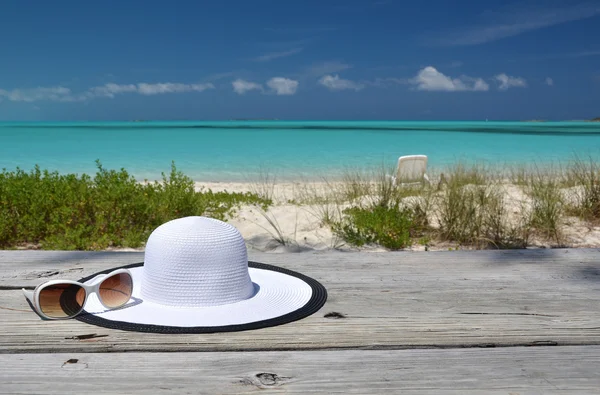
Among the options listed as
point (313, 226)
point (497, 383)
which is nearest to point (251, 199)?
point (313, 226)

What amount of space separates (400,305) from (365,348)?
317mm

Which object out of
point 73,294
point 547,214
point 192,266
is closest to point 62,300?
point 73,294

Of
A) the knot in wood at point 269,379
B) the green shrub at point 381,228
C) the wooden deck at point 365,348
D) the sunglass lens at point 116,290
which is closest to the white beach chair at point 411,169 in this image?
the green shrub at point 381,228

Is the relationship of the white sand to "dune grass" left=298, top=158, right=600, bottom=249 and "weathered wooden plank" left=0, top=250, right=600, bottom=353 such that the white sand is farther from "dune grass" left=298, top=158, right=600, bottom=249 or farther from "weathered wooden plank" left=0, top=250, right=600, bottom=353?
"weathered wooden plank" left=0, top=250, right=600, bottom=353

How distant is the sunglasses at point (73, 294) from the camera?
126 cm

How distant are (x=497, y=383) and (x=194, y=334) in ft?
2.15

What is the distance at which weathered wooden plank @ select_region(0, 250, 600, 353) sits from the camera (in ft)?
3.86

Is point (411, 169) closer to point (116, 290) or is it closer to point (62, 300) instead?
point (116, 290)

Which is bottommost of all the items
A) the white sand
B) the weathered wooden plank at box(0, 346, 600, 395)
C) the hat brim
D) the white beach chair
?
the white sand

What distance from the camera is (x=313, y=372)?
3.39 ft

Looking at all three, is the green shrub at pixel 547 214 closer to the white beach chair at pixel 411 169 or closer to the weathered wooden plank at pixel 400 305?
the white beach chair at pixel 411 169

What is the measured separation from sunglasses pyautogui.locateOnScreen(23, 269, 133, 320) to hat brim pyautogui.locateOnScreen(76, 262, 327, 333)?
26 millimetres

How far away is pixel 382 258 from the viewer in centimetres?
199

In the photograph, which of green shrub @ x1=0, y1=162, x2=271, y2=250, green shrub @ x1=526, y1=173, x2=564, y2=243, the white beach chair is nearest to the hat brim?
green shrub @ x1=0, y1=162, x2=271, y2=250
